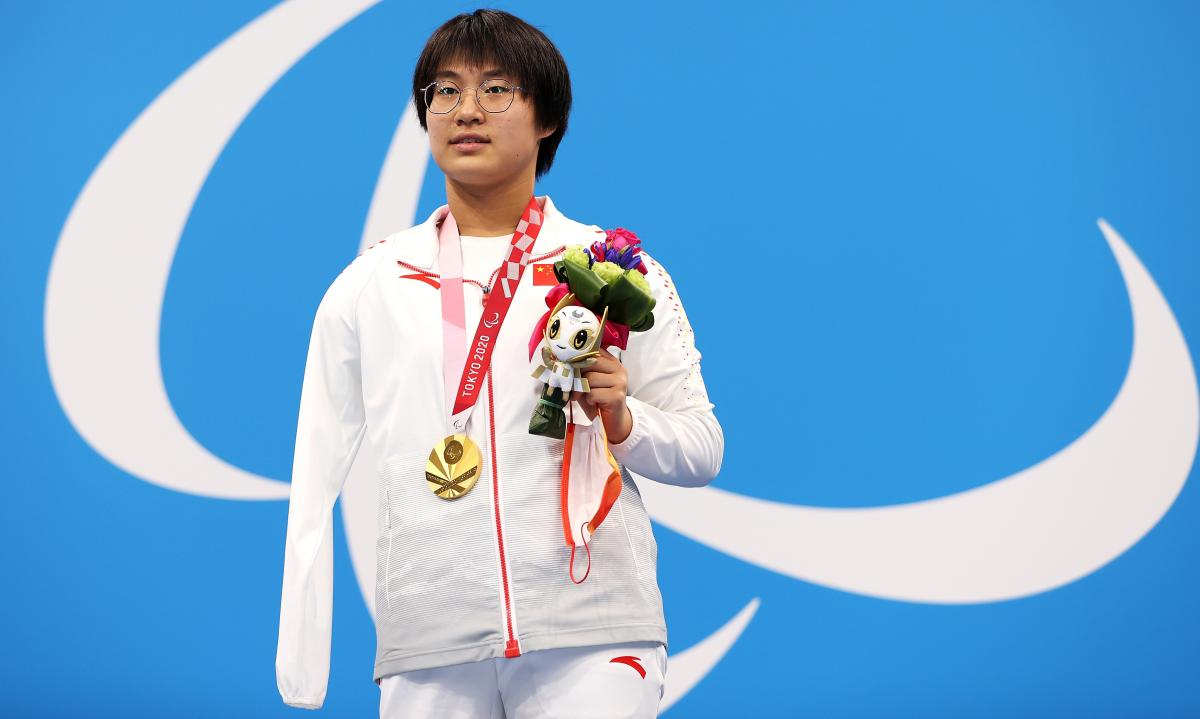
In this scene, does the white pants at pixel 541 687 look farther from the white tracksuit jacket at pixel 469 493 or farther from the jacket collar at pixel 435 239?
the jacket collar at pixel 435 239

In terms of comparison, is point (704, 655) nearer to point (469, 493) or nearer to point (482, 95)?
point (469, 493)

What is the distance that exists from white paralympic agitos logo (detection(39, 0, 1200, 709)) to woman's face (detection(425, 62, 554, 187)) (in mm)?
1534

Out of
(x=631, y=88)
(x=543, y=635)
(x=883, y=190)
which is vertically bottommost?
(x=543, y=635)

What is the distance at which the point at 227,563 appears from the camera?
332 cm

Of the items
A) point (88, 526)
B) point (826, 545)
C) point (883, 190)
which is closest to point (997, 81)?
point (883, 190)

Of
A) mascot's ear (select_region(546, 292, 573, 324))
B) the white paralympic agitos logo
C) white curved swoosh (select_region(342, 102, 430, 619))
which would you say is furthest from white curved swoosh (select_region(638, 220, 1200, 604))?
mascot's ear (select_region(546, 292, 573, 324))

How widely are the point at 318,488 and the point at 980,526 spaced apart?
79.5 inches

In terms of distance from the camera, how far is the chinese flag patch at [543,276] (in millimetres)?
1828

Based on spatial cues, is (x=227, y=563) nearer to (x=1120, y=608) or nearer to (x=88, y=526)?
(x=88, y=526)

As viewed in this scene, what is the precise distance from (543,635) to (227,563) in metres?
1.90

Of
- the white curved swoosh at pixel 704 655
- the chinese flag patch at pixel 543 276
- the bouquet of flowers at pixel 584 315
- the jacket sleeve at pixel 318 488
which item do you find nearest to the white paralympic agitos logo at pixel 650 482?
the white curved swoosh at pixel 704 655

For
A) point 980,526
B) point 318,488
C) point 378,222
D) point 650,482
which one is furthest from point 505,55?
point 980,526

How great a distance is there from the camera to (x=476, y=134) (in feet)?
6.11

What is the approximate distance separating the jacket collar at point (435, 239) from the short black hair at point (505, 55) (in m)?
0.14
